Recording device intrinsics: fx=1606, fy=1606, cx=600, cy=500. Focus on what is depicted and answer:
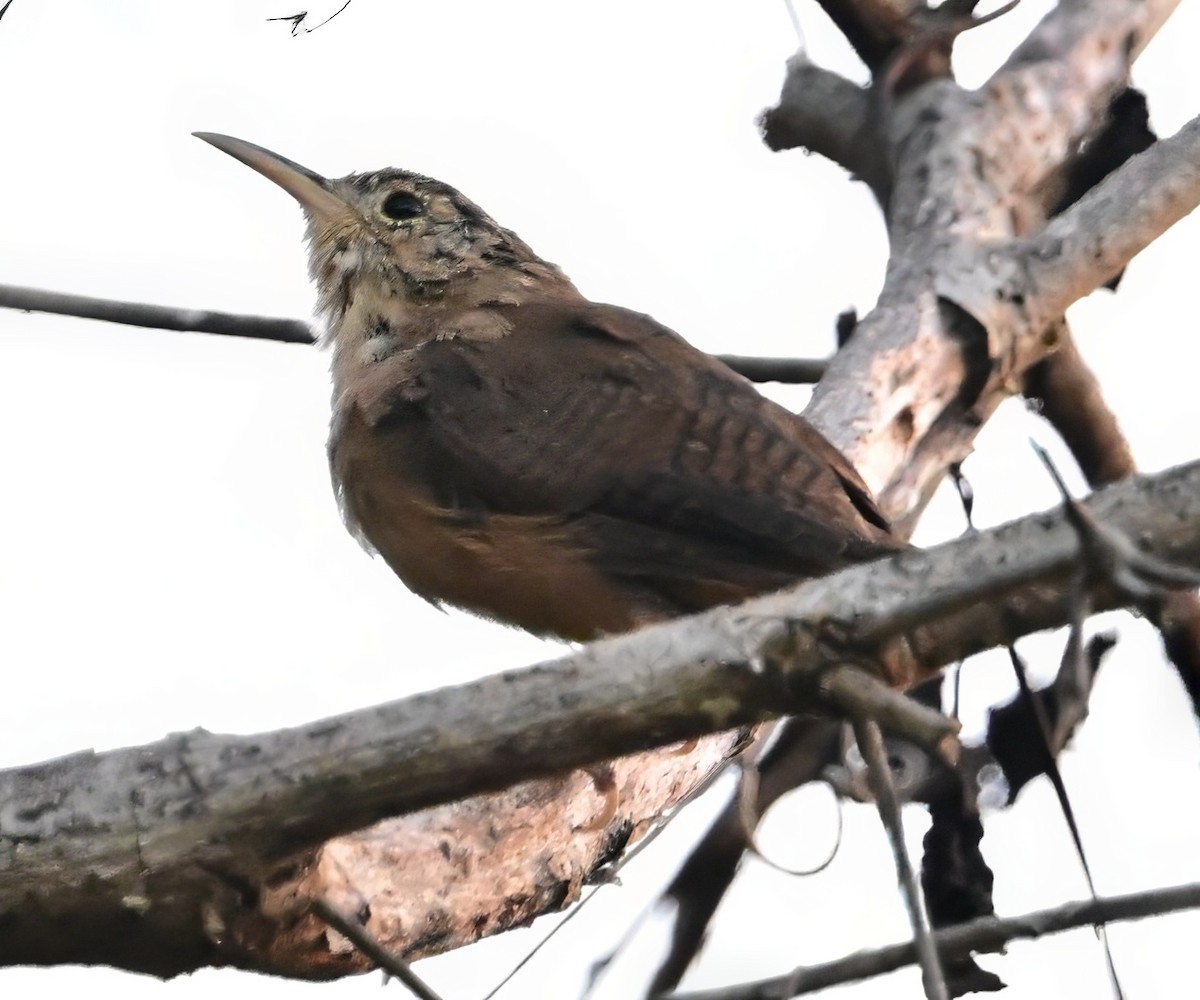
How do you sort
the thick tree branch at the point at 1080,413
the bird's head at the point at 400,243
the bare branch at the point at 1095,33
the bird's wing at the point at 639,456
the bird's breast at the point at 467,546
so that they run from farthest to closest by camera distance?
1. the bare branch at the point at 1095,33
2. the thick tree branch at the point at 1080,413
3. the bird's head at the point at 400,243
4. the bird's breast at the point at 467,546
5. the bird's wing at the point at 639,456

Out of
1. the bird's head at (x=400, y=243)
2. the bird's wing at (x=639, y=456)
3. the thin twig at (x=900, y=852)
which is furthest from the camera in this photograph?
the bird's head at (x=400, y=243)

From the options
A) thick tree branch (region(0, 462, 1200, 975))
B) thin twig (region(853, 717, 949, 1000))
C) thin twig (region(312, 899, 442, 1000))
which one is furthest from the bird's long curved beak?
thin twig (region(853, 717, 949, 1000))

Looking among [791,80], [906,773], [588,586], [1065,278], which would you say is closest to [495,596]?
[588,586]

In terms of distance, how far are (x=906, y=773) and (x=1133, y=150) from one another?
3.26m

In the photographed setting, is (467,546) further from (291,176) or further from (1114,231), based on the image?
(1114,231)

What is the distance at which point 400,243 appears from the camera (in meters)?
4.69

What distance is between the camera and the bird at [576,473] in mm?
3340

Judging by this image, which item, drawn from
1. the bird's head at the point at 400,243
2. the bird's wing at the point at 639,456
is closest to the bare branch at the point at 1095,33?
the bird's head at the point at 400,243

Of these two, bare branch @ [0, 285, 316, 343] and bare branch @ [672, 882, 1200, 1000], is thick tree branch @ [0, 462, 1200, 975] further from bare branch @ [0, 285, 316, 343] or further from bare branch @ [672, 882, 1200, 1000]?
bare branch @ [0, 285, 316, 343]

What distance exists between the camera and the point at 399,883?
126 inches

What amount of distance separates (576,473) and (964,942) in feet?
5.40

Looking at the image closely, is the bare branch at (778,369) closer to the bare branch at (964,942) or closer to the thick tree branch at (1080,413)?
the thick tree branch at (1080,413)

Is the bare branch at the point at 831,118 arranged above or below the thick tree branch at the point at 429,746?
above

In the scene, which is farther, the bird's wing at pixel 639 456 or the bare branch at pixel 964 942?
the bird's wing at pixel 639 456
